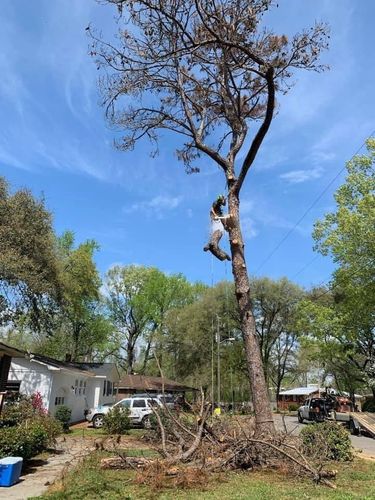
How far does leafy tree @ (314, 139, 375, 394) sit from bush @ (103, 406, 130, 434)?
1406 cm

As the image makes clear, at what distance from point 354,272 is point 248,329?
1822 centimetres

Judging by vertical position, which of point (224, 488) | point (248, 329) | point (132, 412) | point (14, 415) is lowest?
point (224, 488)

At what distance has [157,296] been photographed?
55.8 meters

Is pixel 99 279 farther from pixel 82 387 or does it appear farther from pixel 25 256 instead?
pixel 25 256

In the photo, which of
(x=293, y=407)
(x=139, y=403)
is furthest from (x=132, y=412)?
(x=293, y=407)

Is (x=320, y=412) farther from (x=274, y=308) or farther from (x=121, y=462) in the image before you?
(x=121, y=462)

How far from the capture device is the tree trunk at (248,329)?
39.3 ft

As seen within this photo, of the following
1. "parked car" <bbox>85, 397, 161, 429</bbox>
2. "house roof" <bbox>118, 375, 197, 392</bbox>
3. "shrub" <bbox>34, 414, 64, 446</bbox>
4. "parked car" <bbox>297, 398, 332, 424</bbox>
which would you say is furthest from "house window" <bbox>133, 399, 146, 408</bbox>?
"shrub" <bbox>34, 414, 64, 446</bbox>

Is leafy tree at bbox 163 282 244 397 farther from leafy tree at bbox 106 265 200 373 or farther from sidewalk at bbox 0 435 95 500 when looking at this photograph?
sidewalk at bbox 0 435 95 500

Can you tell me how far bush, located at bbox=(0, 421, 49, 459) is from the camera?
10938 millimetres

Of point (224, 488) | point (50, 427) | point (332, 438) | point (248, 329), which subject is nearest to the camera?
point (224, 488)

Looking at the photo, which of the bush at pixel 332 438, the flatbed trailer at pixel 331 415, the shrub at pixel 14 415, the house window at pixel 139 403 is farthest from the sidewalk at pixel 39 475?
the flatbed trailer at pixel 331 415

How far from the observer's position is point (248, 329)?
12.8m

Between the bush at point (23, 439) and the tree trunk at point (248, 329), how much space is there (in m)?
5.58
